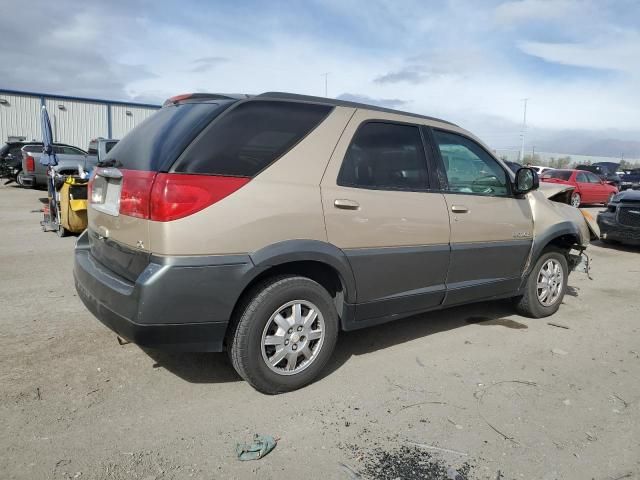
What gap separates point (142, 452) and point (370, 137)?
2.49m

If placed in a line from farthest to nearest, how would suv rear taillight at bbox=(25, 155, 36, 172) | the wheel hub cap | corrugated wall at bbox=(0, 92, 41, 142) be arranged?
corrugated wall at bbox=(0, 92, 41, 142)
suv rear taillight at bbox=(25, 155, 36, 172)
the wheel hub cap

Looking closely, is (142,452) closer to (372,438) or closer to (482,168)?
(372,438)

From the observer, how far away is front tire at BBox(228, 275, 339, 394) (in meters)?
3.08

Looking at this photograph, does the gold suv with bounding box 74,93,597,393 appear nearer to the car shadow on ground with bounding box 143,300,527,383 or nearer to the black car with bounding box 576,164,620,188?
the car shadow on ground with bounding box 143,300,527,383

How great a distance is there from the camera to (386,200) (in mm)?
3615

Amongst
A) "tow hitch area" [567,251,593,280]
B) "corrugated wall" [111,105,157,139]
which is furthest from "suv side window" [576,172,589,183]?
"corrugated wall" [111,105,157,139]

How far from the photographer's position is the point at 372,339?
14.5ft

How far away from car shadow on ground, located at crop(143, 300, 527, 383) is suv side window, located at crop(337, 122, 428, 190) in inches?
54.6

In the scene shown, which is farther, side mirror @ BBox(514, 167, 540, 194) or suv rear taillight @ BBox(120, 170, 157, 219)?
side mirror @ BBox(514, 167, 540, 194)

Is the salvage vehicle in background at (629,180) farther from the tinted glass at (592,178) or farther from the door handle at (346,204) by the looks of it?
the door handle at (346,204)

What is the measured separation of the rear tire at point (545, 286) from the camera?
16.5 feet

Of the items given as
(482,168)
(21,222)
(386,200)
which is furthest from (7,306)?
(21,222)

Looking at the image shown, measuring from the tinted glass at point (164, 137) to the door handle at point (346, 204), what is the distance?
0.93m

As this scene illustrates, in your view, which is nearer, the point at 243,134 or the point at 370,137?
the point at 243,134
